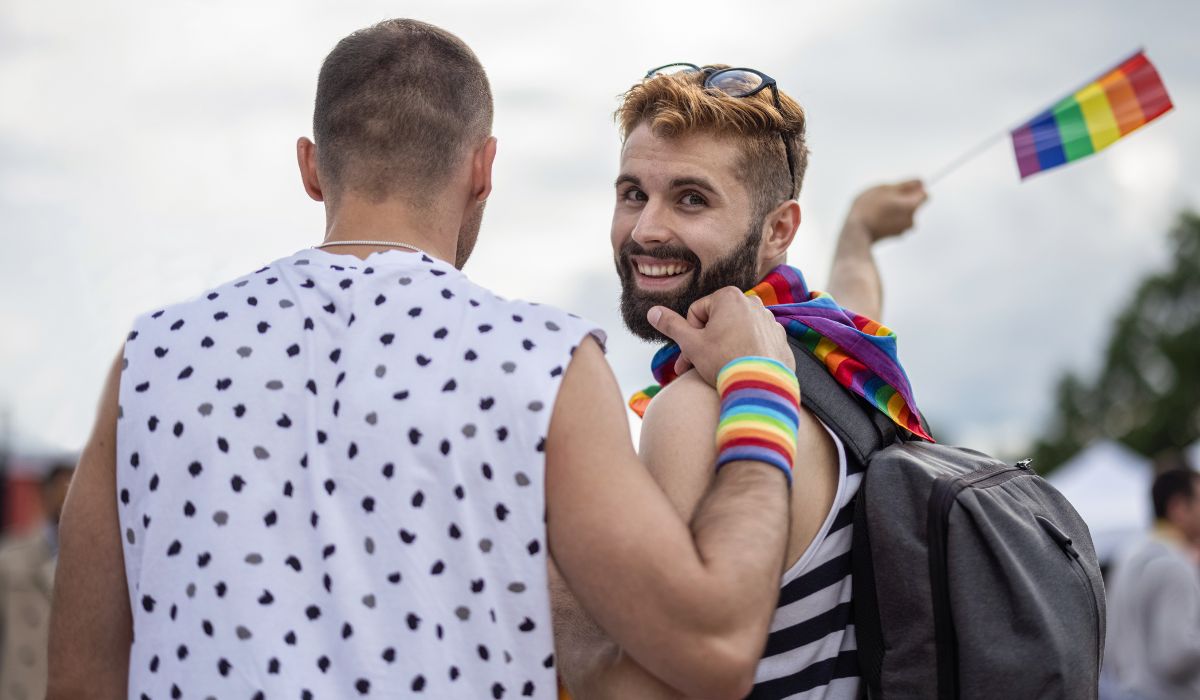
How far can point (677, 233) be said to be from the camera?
3137 mm

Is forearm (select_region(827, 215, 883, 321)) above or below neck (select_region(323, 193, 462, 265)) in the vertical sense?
below

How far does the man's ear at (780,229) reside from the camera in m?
3.29

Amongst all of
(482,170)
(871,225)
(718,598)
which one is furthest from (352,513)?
(871,225)

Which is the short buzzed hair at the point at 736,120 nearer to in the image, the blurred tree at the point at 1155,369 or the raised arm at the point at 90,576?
the raised arm at the point at 90,576

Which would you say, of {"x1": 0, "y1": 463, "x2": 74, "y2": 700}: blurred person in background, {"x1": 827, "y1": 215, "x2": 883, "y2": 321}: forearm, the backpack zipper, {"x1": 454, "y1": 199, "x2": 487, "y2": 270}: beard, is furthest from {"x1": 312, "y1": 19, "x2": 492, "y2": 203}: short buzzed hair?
{"x1": 0, "y1": 463, "x2": 74, "y2": 700}: blurred person in background

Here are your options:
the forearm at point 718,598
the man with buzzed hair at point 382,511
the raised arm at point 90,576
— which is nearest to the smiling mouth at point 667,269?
the man with buzzed hair at point 382,511

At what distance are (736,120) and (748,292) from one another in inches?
17.9

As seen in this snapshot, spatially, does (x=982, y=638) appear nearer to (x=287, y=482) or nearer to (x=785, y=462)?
(x=785, y=462)

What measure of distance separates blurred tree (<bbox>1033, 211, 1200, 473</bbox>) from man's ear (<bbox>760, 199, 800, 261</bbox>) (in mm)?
52616

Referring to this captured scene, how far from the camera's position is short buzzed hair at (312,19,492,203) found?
2.38 metres

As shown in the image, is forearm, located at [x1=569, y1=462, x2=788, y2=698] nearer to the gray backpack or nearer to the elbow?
the elbow

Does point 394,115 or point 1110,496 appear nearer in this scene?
point 394,115

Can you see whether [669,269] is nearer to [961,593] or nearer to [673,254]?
[673,254]

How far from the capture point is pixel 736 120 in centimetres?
316
